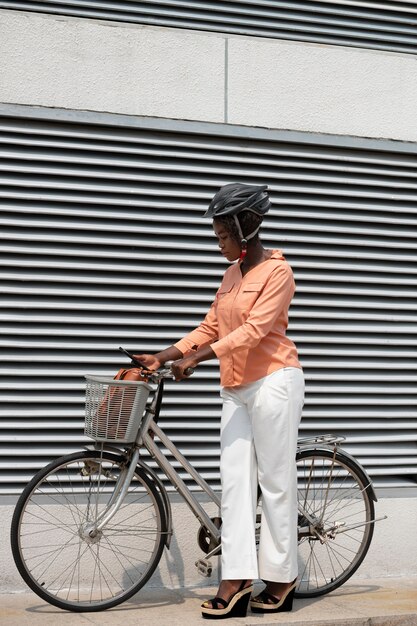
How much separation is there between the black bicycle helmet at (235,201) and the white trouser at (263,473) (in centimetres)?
87

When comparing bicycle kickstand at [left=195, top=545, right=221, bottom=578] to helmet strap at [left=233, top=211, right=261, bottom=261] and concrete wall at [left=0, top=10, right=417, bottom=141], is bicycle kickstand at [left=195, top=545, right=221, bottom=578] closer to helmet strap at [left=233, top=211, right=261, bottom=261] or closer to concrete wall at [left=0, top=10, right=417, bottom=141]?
helmet strap at [left=233, top=211, right=261, bottom=261]

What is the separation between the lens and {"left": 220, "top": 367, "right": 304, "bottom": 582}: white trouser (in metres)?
A: 5.61

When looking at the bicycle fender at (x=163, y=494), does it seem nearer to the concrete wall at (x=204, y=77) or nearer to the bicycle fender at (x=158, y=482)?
the bicycle fender at (x=158, y=482)

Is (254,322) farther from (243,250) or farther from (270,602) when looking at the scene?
(270,602)

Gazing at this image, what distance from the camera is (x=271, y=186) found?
6.89 metres

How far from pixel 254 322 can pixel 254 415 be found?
527mm

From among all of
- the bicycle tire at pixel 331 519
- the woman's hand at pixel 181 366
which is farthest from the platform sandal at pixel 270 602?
the woman's hand at pixel 181 366

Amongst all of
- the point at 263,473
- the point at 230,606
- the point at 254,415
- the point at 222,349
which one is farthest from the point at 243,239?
the point at 230,606

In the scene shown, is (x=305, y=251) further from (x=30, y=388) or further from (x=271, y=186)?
(x=30, y=388)

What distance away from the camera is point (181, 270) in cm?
666

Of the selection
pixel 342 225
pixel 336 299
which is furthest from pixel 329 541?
pixel 342 225

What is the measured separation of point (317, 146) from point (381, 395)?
1701 mm

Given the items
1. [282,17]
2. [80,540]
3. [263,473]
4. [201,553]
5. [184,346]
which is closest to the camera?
[263,473]

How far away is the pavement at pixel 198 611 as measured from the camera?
18.1 ft
